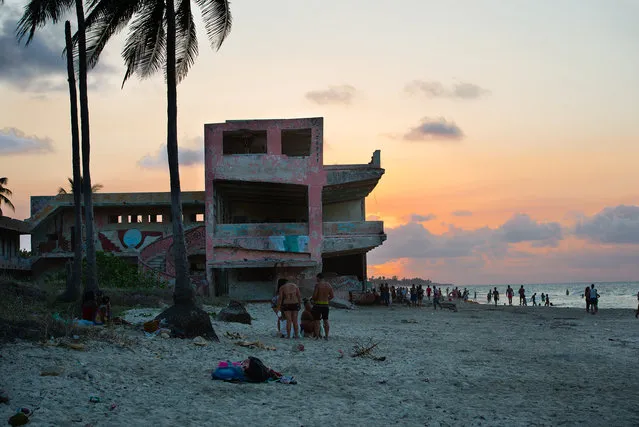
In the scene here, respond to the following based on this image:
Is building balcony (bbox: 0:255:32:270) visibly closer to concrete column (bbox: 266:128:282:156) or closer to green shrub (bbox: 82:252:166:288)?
green shrub (bbox: 82:252:166:288)

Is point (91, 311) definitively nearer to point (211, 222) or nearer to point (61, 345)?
point (61, 345)

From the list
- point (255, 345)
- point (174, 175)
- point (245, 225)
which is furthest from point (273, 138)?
point (255, 345)

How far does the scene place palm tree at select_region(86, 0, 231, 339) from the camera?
52.3ft

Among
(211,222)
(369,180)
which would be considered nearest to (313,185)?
(369,180)

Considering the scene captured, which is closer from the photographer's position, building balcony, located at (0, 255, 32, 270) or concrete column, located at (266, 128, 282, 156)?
building balcony, located at (0, 255, 32, 270)

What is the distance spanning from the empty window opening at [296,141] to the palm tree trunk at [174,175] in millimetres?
24096

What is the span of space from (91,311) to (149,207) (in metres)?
31.4

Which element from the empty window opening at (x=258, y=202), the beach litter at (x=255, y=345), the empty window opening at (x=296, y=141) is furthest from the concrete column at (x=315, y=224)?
the beach litter at (x=255, y=345)

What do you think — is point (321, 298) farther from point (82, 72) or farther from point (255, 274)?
point (255, 274)

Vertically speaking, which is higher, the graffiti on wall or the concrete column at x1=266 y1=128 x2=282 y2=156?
the concrete column at x1=266 y1=128 x2=282 y2=156

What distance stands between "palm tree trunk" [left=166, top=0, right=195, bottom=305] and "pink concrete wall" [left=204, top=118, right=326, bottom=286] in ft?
75.8

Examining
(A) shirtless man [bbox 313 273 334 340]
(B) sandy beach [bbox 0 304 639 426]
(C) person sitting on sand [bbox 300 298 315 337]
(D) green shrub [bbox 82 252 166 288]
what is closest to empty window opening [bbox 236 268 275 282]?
(D) green shrub [bbox 82 252 166 288]

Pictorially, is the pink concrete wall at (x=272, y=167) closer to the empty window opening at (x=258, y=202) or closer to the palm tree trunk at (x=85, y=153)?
the empty window opening at (x=258, y=202)

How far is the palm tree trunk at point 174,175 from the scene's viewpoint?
1669 centimetres
